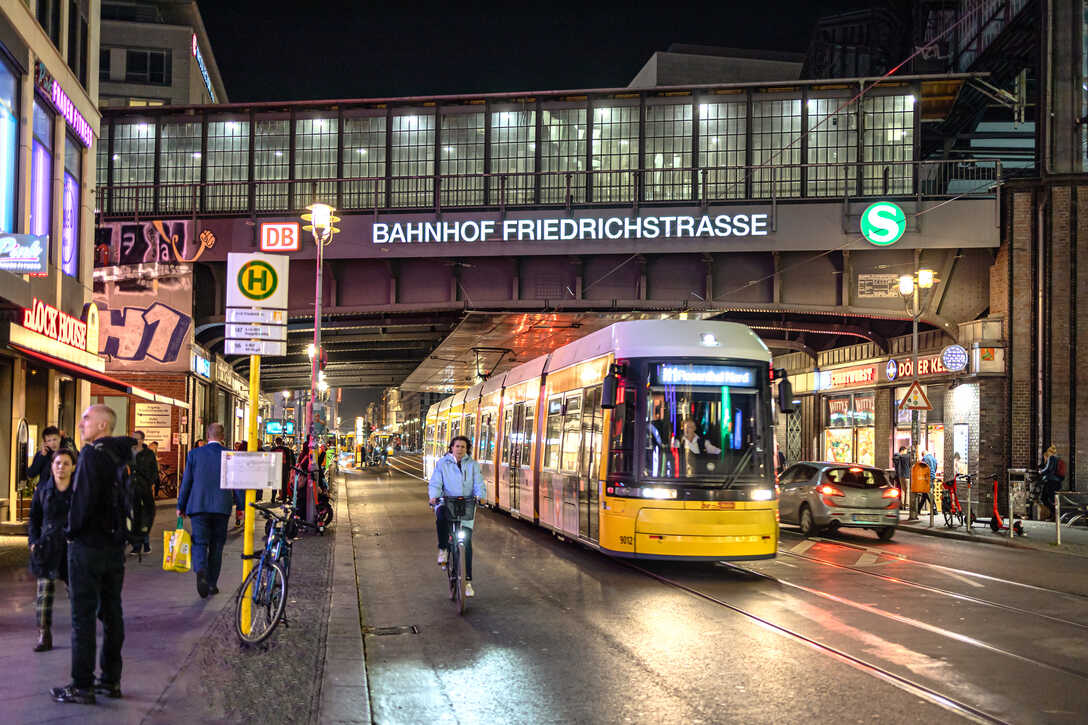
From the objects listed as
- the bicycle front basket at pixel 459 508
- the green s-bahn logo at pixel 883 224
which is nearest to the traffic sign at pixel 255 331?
the bicycle front basket at pixel 459 508

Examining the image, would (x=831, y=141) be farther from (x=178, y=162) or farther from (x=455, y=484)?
(x=455, y=484)

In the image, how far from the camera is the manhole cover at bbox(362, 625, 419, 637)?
965 centimetres

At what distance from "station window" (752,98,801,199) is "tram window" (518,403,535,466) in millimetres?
12635

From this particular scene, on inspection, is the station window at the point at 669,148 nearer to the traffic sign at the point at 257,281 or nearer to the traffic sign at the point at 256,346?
the traffic sign at the point at 257,281

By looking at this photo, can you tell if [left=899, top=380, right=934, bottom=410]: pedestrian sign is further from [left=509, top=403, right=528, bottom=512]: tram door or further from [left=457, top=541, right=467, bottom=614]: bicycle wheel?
[left=457, top=541, right=467, bottom=614]: bicycle wheel

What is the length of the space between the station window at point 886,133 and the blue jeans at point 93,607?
26.3 m

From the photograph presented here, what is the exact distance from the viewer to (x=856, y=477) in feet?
66.6

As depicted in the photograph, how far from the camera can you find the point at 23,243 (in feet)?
52.3

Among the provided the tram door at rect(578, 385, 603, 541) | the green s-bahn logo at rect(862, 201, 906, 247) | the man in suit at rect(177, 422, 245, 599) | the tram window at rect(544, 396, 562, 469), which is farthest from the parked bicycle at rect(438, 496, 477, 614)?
the green s-bahn logo at rect(862, 201, 906, 247)

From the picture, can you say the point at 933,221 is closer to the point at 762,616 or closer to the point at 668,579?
the point at 668,579

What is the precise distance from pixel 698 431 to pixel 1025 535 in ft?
37.2

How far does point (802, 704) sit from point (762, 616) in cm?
357

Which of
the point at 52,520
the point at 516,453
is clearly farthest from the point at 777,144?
the point at 52,520

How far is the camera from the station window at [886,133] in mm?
29531
